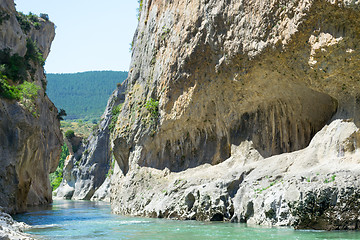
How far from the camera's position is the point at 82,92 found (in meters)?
189

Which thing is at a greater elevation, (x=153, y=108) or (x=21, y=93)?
(x=21, y=93)

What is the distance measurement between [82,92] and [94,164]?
111075 mm

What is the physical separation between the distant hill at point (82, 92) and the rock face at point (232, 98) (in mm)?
139397

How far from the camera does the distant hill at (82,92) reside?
17675 cm

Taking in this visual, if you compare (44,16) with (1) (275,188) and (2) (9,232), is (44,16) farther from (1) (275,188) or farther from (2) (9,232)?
(1) (275,188)

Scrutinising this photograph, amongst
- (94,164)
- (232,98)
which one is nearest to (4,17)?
(232,98)

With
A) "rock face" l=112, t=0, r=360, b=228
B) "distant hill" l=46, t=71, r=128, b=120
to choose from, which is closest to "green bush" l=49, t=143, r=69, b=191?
"distant hill" l=46, t=71, r=128, b=120

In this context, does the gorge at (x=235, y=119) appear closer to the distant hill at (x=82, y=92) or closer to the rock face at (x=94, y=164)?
the rock face at (x=94, y=164)

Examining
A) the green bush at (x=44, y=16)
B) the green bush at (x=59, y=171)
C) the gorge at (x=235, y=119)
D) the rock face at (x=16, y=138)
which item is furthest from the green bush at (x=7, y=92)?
the green bush at (x=59, y=171)

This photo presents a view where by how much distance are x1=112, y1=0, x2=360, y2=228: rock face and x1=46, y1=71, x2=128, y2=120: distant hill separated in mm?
139397

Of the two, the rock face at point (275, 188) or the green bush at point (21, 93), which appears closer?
the rock face at point (275, 188)

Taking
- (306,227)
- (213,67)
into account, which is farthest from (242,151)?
(306,227)

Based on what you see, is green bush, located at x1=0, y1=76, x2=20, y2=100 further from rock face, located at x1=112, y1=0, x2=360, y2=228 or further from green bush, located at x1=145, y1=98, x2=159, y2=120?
green bush, located at x1=145, y1=98, x2=159, y2=120

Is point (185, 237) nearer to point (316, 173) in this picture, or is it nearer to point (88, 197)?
point (316, 173)
